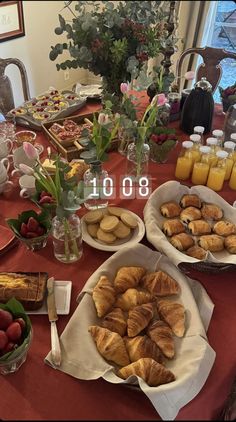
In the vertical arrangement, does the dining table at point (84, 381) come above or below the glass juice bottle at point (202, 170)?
below

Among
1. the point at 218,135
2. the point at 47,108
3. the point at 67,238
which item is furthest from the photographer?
the point at 47,108

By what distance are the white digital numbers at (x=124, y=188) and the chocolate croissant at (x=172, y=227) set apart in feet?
0.60

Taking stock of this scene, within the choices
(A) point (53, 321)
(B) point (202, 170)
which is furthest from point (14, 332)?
(B) point (202, 170)

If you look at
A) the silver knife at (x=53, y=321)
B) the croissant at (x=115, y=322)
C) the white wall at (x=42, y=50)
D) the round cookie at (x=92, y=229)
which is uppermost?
the white wall at (x=42, y=50)

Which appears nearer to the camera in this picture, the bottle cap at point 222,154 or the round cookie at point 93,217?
the round cookie at point 93,217

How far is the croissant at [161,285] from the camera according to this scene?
79 cm

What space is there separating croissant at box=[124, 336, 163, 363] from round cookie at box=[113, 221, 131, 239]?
0.31m

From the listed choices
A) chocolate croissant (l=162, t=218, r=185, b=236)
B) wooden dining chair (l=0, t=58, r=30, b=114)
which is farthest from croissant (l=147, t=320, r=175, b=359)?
wooden dining chair (l=0, t=58, r=30, b=114)

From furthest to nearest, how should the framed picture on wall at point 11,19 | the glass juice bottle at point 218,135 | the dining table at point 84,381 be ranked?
1. the glass juice bottle at point 218,135
2. the dining table at point 84,381
3. the framed picture on wall at point 11,19

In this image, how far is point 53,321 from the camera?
2.46ft

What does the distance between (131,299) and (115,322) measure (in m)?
0.06

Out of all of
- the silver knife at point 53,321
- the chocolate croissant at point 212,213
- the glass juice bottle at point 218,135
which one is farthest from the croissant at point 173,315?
the glass juice bottle at point 218,135

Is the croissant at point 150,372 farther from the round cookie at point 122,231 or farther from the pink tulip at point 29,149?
the pink tulip at point 29,149

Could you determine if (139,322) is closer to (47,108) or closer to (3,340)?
(3,340)
